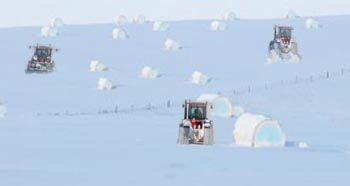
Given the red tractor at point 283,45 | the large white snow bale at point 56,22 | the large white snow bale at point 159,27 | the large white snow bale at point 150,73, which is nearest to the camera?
the large white snow bale at point 150,73

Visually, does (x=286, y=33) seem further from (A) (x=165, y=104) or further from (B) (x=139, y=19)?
(B) (x=139, y=19)

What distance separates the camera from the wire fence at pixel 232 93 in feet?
133

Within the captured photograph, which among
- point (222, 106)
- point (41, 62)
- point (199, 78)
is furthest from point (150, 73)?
point (222, 106)

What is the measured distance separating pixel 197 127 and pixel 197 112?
0.57 m

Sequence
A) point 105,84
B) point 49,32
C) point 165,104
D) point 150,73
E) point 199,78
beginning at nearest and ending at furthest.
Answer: point 165,104
point 105,84
point 199,78
point 150,73
point 49,32

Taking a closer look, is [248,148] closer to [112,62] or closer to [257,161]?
[257,161]

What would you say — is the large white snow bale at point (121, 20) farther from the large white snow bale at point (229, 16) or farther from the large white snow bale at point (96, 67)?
Answer: the large white snow bale at point (96, 67)

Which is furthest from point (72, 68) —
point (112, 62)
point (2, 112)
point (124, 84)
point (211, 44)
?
point (2, 112)

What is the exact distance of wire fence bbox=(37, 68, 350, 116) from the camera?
40.6 metres

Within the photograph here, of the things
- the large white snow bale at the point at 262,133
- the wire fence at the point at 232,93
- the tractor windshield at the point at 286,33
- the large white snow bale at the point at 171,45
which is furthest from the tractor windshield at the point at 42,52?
the large white snow bale at the point at 262,133

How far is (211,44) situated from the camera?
7175 centimetres

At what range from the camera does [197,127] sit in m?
23.7

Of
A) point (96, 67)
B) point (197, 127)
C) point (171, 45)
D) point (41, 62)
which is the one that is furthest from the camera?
point (171, 45)

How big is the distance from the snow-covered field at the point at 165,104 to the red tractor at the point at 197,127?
457 mm
